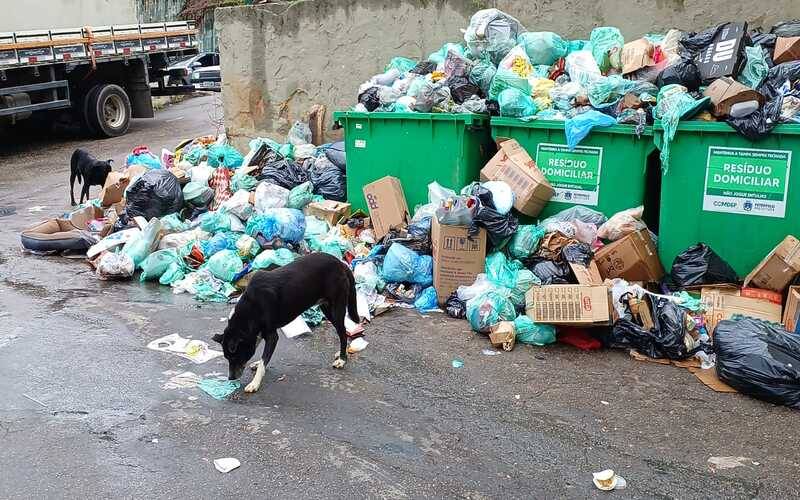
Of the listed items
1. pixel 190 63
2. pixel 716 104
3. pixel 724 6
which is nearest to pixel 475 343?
pixel 716 104

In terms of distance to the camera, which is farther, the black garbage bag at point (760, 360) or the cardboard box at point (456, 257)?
the cardboard box at point (456, 257)

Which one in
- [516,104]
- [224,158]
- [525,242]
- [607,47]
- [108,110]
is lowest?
[525,242]

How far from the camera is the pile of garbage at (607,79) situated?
496cm

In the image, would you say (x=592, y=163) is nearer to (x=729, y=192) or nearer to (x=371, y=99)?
(x=729, y=192)

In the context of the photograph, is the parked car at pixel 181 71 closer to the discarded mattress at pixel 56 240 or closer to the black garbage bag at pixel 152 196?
the black garbage bag at pixel 152 196

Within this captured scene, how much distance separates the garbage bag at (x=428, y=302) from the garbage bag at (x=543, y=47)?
102 inches

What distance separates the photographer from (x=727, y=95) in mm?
4828

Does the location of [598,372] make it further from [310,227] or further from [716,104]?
[310,227]

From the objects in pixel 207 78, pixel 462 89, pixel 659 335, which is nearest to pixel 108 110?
pixel 207 78

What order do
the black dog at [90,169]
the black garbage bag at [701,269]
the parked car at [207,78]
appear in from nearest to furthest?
the black garbage bag at [701,269], the black dog at [90,169], the parked car at [207,78]

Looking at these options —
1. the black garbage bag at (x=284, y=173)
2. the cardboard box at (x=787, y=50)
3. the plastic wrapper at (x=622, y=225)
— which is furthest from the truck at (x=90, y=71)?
the cardboard box at (x=787, y=50)

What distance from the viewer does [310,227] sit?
6.43 m

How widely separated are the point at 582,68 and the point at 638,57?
18.2 inches

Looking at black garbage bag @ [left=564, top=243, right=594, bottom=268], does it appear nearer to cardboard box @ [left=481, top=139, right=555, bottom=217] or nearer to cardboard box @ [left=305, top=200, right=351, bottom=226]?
cardboard box @ [left=481, top=139, right=555, bottom=217]
